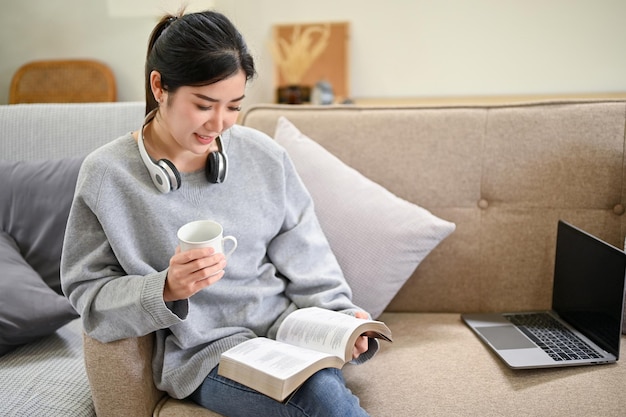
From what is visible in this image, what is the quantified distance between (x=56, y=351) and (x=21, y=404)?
0.25 m

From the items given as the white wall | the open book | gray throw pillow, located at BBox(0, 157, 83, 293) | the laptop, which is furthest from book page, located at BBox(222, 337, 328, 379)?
the white wall

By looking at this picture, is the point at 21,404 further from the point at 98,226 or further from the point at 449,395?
the point at 449,395

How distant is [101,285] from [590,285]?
113cm

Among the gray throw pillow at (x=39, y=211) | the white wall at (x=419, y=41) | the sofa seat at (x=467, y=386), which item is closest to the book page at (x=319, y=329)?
the sofa seat at (x=467, y=386)

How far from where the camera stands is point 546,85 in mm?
3277

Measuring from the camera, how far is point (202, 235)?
116 centimetres

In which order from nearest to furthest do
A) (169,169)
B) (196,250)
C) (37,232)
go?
(196,250) → (169,169) → (37,232)

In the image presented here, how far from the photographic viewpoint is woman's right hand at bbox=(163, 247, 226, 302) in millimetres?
1098

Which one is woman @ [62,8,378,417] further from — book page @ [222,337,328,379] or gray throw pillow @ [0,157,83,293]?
gray throw pillow @ [0,157,83,293]

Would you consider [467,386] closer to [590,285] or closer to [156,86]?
[590,285]

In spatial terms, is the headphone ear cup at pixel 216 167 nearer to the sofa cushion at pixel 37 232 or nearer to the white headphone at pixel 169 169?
the white headphone at pixel 169 169

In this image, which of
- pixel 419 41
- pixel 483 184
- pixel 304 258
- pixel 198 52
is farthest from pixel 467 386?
pixel 419 41

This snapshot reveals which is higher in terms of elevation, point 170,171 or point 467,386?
point 170,171

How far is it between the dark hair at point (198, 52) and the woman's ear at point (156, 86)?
1 cm
